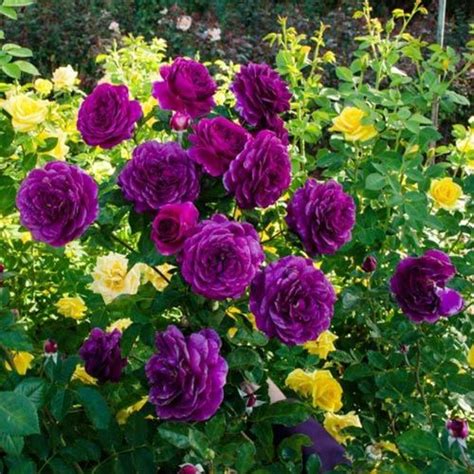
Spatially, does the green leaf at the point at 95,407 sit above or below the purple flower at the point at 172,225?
below

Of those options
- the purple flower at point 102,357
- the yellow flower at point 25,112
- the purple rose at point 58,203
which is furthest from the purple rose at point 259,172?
the yellow flower at point 25,112

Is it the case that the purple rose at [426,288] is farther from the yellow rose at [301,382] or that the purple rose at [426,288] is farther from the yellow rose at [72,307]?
the yellow rose at [72,307]

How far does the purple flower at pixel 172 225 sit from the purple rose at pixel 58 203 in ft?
0.37

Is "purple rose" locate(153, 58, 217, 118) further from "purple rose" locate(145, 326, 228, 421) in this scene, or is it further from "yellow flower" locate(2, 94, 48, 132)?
"yellow flower" locate(2, 94, 48, 132)

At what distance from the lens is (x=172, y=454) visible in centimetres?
134

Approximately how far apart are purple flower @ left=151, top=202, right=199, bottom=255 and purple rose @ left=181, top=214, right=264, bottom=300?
2 cm

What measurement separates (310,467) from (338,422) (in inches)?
13.9

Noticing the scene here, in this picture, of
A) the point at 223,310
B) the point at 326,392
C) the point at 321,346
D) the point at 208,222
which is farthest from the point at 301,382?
the point at 208,222

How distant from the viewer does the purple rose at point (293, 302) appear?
49.6 inches

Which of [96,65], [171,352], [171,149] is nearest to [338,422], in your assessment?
[171,352]

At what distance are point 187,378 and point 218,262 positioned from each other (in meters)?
0.16

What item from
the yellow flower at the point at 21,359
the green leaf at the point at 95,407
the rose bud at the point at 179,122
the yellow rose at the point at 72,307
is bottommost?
the yellow rose at the point at 72,307

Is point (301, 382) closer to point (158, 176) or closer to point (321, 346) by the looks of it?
point (321, 346)

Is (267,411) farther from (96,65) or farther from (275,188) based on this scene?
(96,65)
